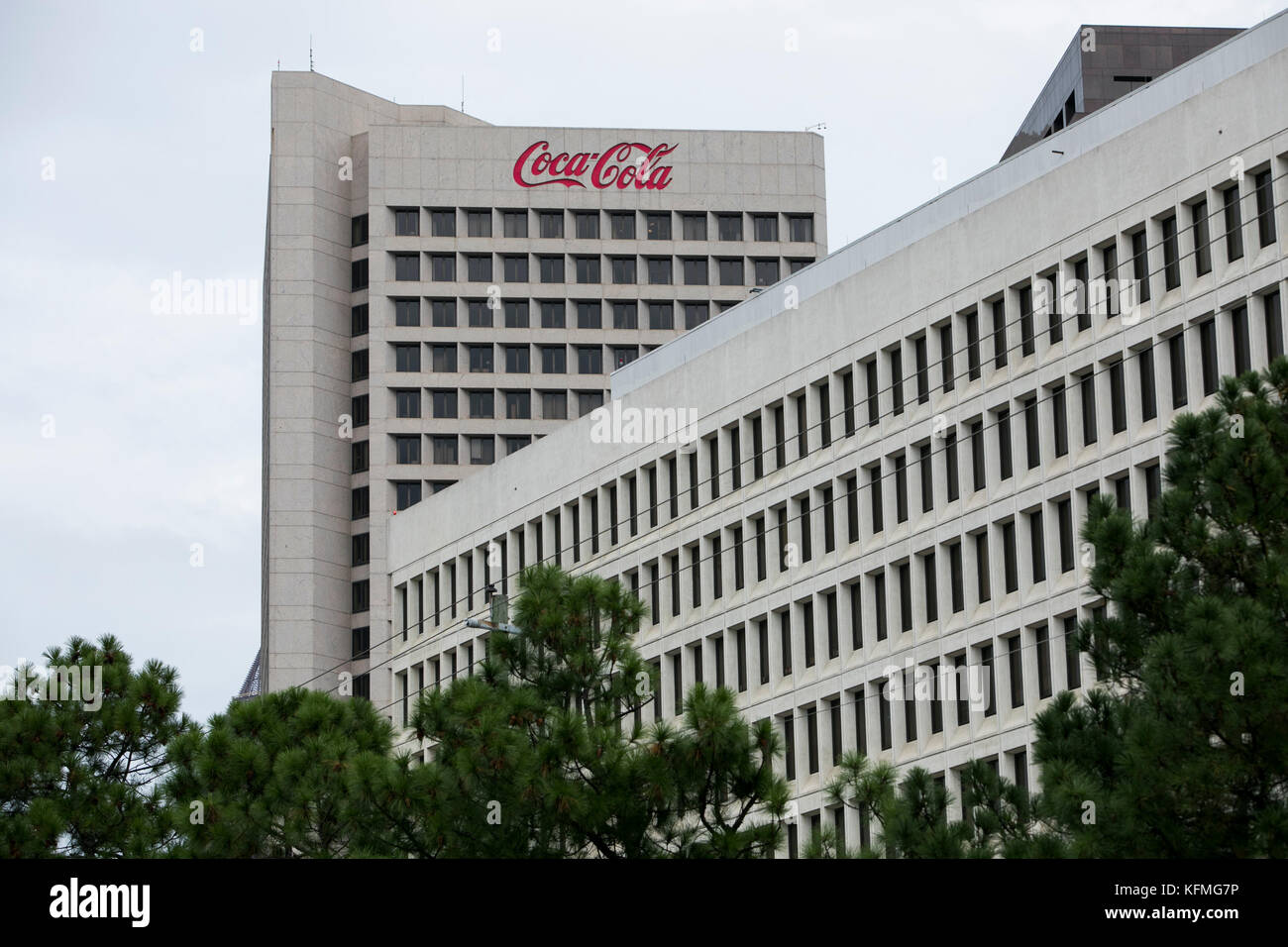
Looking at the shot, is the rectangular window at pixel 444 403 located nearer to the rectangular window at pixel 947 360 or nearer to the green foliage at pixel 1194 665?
the rectangular window at pixel 947 360

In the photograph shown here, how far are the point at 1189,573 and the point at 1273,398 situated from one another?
10.4 ft

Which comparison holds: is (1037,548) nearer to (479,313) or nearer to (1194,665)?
(1194,665)

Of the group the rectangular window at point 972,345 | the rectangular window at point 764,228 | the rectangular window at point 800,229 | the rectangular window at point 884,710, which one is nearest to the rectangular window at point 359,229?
the rectangular window at point 764,228

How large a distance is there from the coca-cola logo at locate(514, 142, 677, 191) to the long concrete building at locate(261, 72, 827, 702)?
0.34 ft

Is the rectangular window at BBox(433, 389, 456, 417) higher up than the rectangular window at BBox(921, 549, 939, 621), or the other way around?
the rectangular window at BBox(433, 389, 456, 417)

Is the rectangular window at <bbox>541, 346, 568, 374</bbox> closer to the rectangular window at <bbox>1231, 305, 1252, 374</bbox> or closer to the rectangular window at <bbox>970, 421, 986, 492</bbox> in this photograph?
the rectangular window at <bbox>970, 421, 986, 492</bbox>

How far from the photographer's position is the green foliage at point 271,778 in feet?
114

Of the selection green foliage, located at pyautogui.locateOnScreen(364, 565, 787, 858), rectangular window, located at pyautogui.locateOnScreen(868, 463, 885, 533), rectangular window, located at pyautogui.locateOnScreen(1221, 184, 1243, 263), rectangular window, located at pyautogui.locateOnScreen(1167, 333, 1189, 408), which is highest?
rectangular window, located at pyautogui.locateOnScreen(1221, 184, 1243, 263)

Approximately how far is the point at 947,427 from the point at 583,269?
65.3 m

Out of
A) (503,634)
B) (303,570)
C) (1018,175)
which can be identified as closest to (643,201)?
(303,570)

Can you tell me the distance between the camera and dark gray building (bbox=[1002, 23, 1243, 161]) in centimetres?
11681

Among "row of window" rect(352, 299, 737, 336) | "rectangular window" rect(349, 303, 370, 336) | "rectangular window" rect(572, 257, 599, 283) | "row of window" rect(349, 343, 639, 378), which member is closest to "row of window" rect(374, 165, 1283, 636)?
"row of window" rect(349, 343, 639, 378)

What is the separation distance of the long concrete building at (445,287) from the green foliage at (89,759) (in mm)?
72708

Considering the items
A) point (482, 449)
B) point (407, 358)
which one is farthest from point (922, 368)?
point (407, 358)
